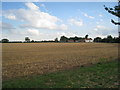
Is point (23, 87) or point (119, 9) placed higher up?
point (119, 9)

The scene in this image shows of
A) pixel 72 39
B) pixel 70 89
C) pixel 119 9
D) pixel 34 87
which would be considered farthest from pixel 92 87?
pixel 72 39

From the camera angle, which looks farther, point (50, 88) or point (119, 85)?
point (119, 85)

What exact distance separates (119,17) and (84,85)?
10.6m

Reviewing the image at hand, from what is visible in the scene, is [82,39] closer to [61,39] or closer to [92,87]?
[61,39]

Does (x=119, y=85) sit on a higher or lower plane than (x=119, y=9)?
lower

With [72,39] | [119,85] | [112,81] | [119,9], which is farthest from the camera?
[72,39]

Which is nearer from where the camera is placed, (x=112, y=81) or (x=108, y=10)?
(x=112, y=81)

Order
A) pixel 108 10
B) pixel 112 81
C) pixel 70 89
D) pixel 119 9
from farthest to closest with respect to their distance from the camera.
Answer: pixel 108 10, pixel 119 9, pixel 112 81, pixel 70 89

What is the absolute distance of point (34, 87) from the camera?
5258mm

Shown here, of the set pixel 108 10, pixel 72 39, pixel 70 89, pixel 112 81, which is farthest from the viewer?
pixel 72 39

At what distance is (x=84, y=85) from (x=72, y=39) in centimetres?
14423

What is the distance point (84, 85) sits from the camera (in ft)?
18.5

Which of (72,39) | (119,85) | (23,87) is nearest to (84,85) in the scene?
(119,85)

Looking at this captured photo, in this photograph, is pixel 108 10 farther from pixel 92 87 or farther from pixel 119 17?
pixel 92 87
